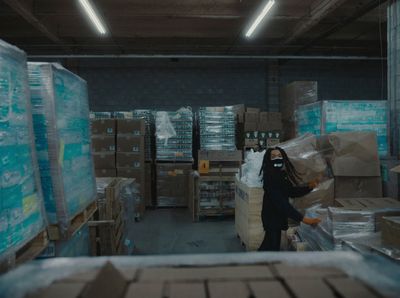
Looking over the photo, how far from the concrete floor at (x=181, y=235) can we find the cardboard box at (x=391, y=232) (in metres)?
3.31

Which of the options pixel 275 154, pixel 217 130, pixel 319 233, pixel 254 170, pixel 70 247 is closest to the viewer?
pixel 70 247

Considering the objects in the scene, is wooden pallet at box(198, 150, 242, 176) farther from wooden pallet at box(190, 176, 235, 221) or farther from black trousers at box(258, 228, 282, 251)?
black trousers at box(258, 228, 282, 251)

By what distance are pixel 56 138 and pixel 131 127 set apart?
6.57m

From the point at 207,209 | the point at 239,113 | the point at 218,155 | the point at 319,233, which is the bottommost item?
the point at 207,209

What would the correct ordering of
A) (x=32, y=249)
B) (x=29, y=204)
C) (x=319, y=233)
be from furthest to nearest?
(x=319, y=233), (x=32, y=249), (x=29, y=204)

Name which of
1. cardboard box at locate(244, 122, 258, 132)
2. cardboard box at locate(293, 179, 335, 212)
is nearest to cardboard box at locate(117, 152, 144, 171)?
cardboard box at locate(244, 122, 258, 132)

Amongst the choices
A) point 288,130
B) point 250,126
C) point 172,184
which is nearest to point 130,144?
point 172,184

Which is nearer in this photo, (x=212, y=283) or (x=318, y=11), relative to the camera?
(x=212, y=283)

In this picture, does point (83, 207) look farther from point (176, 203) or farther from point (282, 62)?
point (282, 62)

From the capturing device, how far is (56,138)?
262cm

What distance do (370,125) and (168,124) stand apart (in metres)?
5.05

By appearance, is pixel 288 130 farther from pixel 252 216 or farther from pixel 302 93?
pixel 252 216

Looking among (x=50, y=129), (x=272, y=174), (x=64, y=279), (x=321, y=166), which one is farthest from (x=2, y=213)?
(x=321, y=166)

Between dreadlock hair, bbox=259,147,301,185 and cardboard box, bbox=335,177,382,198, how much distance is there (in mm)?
511
